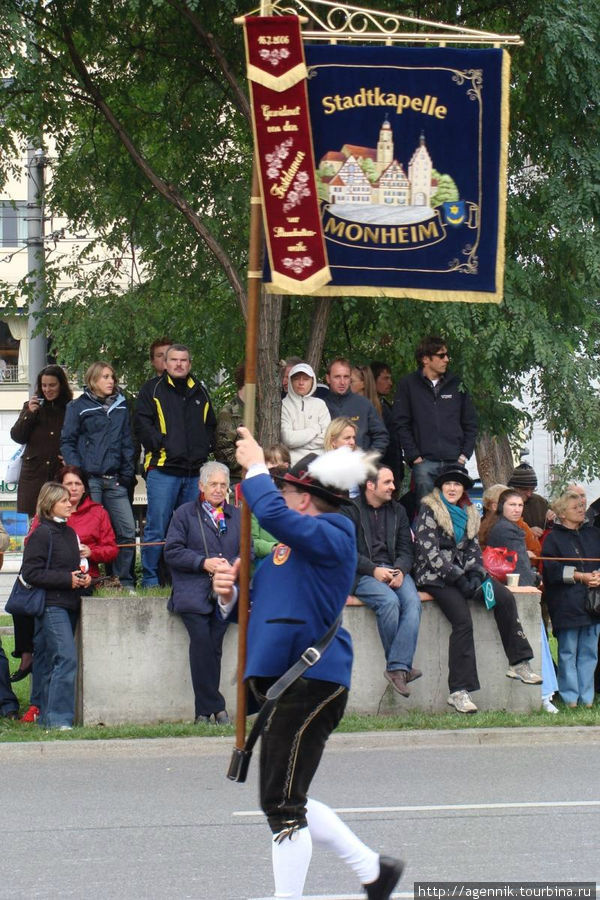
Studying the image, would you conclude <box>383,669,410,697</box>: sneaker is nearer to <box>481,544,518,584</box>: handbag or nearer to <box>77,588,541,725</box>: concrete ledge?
<box>77,588,541,725</box>: concrete ledge

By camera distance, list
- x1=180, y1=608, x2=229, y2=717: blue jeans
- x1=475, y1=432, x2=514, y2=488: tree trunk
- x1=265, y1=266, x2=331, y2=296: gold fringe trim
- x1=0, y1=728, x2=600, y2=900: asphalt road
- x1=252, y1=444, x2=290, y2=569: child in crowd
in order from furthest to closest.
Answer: x1=475, y1=432, x2=514, y2=488: tree trunk → x1=180, y1=608, x2=229, y2=717: blue jeans → x1=252, y1=444, x2=290, y2=569: child in crowd → x1=265, y1=266, x2=331, y2=296: gold fringe trim → x1=0, y1=728, x2=600, y2=900: asphalt road

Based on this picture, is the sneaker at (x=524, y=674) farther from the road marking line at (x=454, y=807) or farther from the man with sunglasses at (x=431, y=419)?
the road marking line at (x=454, y=807)

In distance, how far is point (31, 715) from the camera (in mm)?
11391

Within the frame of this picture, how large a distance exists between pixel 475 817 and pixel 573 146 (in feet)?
23.9

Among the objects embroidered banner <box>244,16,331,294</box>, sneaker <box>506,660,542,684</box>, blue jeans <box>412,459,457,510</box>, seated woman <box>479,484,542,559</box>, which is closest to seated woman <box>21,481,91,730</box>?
blue jeans <box>412,459,457,510</box>

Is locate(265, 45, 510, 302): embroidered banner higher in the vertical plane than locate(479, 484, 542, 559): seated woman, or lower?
higher

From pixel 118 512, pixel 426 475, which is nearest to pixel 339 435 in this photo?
pixel 426 475

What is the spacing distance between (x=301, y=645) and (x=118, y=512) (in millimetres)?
6517

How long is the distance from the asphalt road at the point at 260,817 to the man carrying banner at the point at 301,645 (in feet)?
2.48

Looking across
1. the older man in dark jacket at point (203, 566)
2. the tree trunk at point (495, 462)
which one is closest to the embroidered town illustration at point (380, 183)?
the older man in dark jacket at point (203, 566)

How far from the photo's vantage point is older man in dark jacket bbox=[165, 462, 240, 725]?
433 inches

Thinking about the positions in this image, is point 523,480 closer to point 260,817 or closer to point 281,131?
point 260,817

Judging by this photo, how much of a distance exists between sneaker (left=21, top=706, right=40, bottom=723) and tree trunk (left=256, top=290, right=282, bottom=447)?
9.71 ft

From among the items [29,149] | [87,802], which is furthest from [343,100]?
[29,149]
